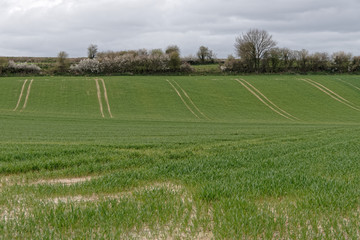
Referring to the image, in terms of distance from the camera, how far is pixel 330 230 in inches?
172

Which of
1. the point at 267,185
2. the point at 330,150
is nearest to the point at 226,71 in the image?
the point at 330,150

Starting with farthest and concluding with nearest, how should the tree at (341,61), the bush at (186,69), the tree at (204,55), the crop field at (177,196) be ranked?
the tree at (204,55) → the tree at (341,61) → the bush at (186,69) → the crop field at (177,196)

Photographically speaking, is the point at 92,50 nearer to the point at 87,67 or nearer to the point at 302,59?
the point at 87,67

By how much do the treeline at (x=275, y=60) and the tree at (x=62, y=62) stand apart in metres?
52.2

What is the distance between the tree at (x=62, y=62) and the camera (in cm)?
9268

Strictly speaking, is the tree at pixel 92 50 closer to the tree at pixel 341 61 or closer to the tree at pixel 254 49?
the tree at pixel 254 49

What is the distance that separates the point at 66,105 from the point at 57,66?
4330 centimetres

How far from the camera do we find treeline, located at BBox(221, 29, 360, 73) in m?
98.2

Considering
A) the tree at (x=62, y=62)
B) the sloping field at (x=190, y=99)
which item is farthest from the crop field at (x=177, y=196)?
the tree at (x=62, y=62)

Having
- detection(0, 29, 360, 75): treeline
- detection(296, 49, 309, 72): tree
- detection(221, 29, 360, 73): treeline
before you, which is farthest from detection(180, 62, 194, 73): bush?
detection(296, 49, 309, 72): tree

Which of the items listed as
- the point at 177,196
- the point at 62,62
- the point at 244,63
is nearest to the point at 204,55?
the point at 244,63

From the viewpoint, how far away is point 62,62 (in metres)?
94.4

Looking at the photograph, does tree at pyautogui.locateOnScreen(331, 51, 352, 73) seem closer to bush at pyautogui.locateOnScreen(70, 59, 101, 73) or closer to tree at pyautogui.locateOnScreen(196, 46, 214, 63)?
tree at pyautogui.locateOnScreen(196, 46, 214, 63)

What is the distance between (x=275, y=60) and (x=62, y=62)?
71.0 metres
